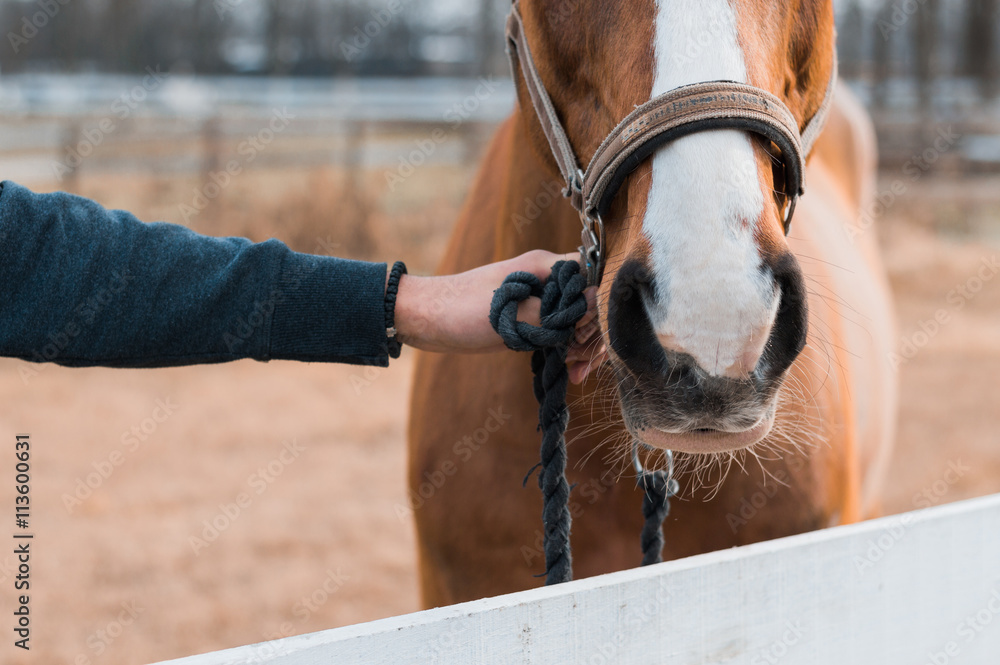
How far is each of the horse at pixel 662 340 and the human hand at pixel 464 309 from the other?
0.08m

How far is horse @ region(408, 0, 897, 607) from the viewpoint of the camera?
952 millimetres

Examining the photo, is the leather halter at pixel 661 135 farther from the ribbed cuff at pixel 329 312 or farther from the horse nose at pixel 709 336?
the ribbed cuff at pixel 329 312

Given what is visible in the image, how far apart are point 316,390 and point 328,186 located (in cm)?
292

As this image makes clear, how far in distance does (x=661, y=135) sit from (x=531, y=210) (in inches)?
24.8

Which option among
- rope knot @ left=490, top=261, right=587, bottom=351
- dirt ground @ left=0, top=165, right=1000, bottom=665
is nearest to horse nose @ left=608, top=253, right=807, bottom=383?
rope knot @ left=490, top=261, right=587, bottom=351

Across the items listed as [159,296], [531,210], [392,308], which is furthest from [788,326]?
[159,296]

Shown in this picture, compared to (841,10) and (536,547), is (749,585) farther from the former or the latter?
(841,10)

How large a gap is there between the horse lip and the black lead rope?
158 millimetres

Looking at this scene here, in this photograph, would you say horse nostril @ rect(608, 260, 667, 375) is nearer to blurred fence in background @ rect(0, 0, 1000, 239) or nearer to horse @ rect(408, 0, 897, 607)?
horse @ rect(408, 0, 897, 607)

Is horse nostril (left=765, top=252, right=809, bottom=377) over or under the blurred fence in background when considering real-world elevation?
under

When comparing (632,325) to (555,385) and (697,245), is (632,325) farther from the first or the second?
(555,385)

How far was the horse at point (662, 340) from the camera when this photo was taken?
95 cm

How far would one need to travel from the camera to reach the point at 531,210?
1.62 metres

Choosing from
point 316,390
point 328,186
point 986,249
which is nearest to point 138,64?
point 328,186
